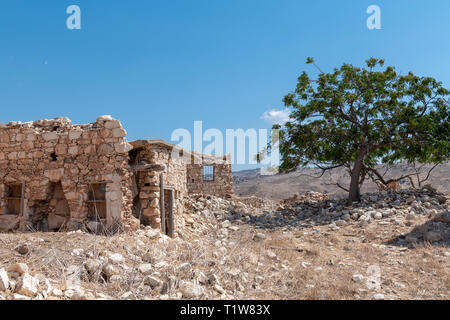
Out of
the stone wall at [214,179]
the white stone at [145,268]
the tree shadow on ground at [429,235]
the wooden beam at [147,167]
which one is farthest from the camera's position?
the stone wall at [214,179]

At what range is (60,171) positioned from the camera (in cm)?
886

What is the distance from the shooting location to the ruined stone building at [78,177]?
8.53m

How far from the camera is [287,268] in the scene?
5.99 m

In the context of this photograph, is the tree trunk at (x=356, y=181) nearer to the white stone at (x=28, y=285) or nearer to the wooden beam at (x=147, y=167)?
the wooden beam at (x=147, y=167)

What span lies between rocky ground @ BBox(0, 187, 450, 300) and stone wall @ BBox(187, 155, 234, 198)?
9611 millimetres

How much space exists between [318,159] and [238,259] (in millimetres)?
9537

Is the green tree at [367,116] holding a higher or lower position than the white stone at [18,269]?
higher

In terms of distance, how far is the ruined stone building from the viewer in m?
8.53

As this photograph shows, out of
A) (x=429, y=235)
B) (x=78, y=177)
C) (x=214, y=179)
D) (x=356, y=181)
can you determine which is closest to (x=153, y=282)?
(x=78, y=177)

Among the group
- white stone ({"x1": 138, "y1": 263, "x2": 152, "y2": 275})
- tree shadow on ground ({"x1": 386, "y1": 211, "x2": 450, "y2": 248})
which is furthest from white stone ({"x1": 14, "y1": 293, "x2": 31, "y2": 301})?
tree shadow on ground ({"x1": 386, "y1": 211, "x2": 450, "y2": 248})

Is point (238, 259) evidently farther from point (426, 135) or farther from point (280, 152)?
point (426, 135)

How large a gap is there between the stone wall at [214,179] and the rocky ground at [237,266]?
9611 mm

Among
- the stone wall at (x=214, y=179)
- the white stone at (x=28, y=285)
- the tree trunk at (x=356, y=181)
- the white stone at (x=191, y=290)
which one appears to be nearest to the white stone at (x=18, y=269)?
the white stone at (x=28, y=285)
